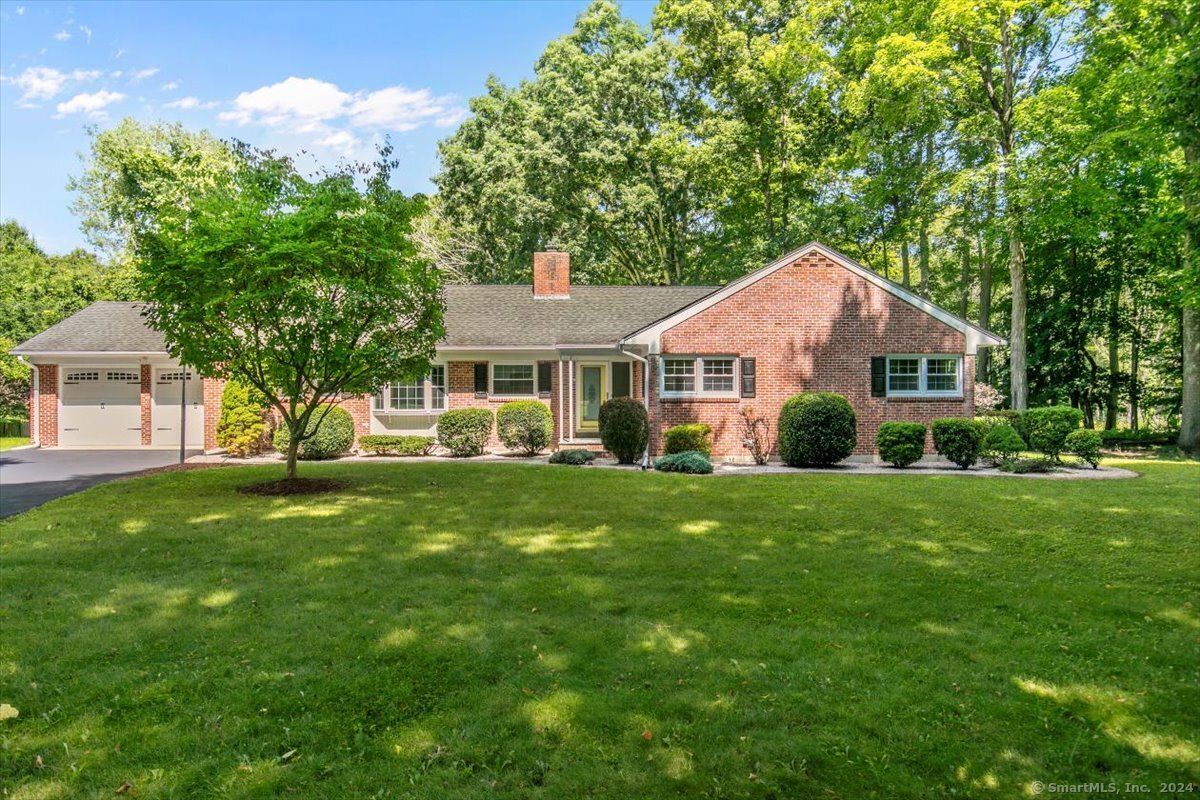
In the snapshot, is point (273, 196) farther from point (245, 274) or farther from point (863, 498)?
point (863, 498)

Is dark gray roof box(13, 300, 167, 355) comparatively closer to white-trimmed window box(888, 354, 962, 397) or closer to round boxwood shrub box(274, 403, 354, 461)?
round boxwood shrub box(274, 403, 354, 461)

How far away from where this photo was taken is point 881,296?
1577 centimetres

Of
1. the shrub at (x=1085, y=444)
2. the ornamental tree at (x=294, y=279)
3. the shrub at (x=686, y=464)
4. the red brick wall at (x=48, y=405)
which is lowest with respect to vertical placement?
the shrub at (x=686, y=464)

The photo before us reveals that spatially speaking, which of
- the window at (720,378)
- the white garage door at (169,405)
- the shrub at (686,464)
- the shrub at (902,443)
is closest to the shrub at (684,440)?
the window at (720,378)

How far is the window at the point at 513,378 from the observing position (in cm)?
1870

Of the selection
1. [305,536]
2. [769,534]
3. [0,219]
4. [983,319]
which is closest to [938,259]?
[983,319]

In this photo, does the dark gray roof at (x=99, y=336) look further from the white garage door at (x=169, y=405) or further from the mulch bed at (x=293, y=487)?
the mulch bed at (x=293, y=487)

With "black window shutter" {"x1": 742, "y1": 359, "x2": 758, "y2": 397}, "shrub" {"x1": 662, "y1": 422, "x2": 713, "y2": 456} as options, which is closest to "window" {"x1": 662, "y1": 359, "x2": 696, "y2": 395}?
"shrub" {"x1": 662, "y1": 422, "x2": 713, "y2": 456}

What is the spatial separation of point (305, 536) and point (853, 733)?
6.19m

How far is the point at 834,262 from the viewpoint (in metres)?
15.9

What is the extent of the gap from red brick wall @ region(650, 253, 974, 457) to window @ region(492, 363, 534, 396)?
442cm

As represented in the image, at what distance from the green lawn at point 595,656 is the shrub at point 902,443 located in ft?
17.9

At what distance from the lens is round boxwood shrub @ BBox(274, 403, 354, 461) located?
52.7ft

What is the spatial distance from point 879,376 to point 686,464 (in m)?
5.84
